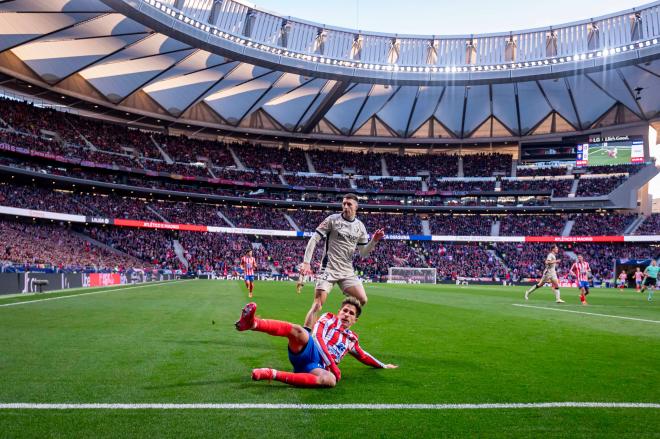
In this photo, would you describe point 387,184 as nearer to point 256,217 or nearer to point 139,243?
point 256,217

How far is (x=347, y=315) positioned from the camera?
5.95 meters

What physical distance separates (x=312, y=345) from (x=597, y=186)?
6977 cm

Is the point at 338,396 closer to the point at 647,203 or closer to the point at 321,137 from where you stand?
the point at 321,137

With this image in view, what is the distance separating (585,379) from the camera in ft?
19.4

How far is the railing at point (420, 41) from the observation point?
147 ft

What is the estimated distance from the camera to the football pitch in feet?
13.0

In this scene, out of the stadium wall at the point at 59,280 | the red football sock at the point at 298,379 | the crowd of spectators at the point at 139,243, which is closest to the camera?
the red football sock at the point at 298,379

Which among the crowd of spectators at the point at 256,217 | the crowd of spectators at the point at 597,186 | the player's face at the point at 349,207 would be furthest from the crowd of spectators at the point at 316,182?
the player's face at the point at 349,207

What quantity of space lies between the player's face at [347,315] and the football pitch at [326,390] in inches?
26.2

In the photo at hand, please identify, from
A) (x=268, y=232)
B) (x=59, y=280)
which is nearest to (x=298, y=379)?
(x=59, y=280)

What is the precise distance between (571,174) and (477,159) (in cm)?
1289

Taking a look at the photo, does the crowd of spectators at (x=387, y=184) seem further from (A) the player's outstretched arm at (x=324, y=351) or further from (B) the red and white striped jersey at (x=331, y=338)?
(A) the player's outstretched arm at (x=324, y=351)

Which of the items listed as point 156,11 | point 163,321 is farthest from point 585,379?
point 156,11

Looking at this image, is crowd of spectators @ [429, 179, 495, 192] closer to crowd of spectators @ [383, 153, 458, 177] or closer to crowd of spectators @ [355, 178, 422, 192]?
crowd of spectators @ [383, 153, 458, 177]
